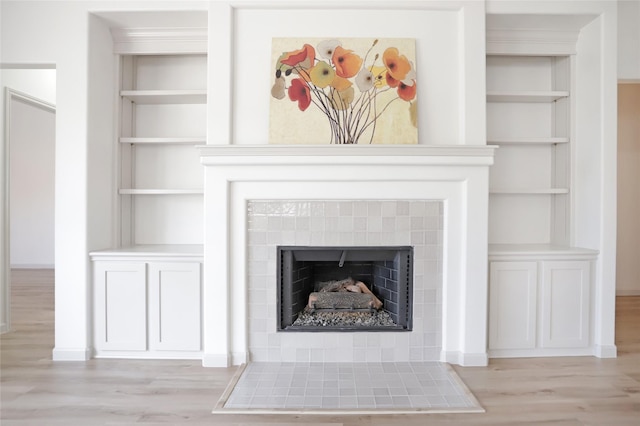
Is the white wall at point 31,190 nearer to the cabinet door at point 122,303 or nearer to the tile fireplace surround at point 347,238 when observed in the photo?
the cabinet door at point 122,303

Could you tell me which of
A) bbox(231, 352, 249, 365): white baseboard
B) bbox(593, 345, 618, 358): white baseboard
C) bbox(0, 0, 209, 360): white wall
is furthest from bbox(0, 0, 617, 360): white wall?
bbox(593, 345, 618, 358): white baseboard

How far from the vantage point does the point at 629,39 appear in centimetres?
338

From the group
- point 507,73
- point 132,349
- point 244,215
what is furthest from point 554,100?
point 132,349

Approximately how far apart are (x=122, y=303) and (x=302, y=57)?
2065 millimetres

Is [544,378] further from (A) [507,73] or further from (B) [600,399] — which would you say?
(A) [507,73]

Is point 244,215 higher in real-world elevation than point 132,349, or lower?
higher

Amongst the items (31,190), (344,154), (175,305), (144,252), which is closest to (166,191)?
(144,252)

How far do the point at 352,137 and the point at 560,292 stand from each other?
1.80m

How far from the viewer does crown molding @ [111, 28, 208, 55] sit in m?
3.31

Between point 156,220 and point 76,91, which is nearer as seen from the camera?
point 76,91

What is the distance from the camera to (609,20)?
10.3 feet

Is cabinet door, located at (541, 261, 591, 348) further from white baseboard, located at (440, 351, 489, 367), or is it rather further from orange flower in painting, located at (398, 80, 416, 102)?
orange flower in painting, located at (398, 80, 416, 102)

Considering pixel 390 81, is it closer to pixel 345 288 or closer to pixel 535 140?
pixel 535 140

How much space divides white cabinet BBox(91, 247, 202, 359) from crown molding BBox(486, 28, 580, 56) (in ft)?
8.71
